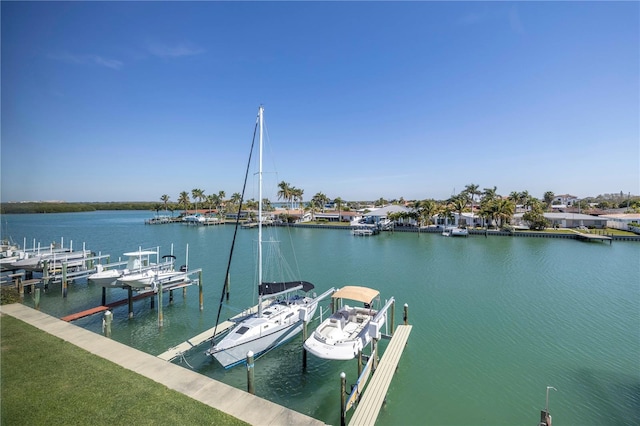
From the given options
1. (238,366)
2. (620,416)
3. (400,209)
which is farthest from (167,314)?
(400,209)

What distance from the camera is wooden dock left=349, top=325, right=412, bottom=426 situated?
33.0 ft

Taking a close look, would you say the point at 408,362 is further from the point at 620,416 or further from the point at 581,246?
the point at 581,246

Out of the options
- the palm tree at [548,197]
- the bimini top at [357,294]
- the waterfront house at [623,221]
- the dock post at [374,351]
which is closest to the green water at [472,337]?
the dock post at [374,351]

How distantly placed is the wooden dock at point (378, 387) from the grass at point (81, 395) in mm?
4322

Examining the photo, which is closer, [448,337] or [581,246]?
[448,337]

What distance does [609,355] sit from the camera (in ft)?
50.5

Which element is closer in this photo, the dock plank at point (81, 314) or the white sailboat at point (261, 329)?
the white sailboat at point (261, 329)

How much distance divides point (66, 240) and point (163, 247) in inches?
822

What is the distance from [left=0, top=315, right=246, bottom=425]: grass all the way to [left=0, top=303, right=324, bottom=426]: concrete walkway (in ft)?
1.11

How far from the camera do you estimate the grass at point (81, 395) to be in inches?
320

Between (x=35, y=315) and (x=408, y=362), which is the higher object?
(x=35, y=315)

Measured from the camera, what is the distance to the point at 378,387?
1166 centimetres

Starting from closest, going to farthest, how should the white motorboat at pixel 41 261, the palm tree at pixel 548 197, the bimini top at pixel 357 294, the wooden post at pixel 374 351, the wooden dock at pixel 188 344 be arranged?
the wooden post at pixel 374 351
the wooden dock at pixel 188 344
the bimini top at pixel 357 294
the white motorboat at pixel 41 261
the palm tree at pixel 548 197

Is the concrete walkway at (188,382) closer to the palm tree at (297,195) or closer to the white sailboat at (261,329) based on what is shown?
the white sailboat at (261,329)
